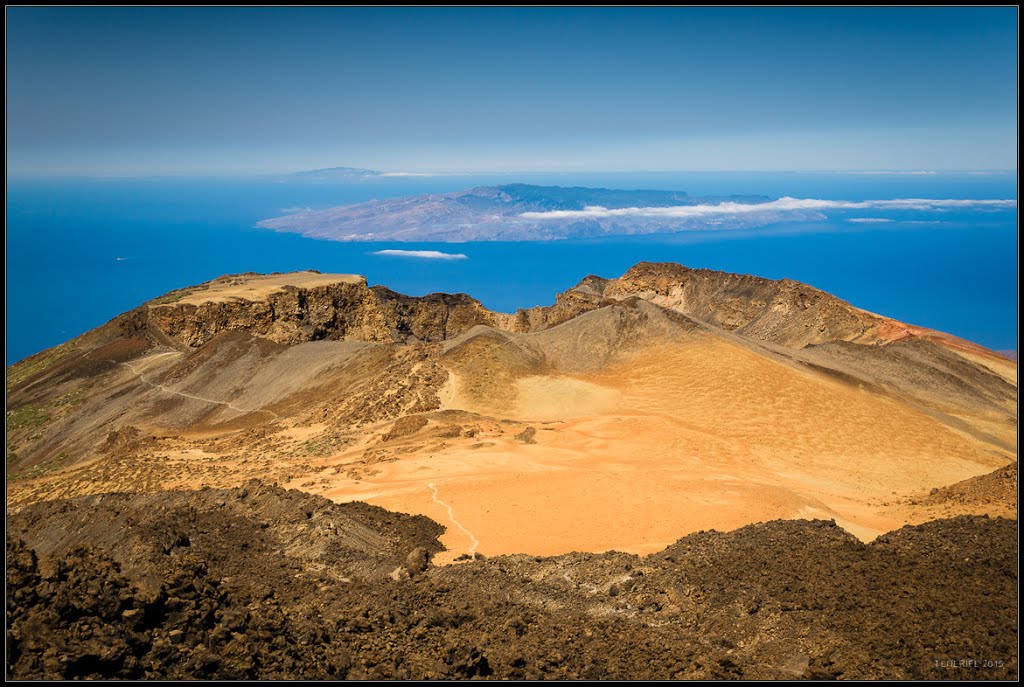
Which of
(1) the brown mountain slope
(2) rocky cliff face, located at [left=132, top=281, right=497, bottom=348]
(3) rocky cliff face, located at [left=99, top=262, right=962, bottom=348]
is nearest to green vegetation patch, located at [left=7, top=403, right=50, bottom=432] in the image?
(1) the brown mountain slope

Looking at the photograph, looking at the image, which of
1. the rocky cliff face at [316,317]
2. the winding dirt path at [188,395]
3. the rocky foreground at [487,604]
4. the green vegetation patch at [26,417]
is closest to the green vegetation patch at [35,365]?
the rocky cliff face at [316,317]

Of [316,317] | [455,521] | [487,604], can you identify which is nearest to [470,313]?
[316,317]

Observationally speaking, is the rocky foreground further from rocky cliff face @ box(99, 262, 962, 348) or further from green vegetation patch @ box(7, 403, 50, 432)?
rocky cliff face @ box(99, 262, 962, 348)

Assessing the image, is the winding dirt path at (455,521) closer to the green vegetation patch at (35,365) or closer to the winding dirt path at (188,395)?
the winding dirt path at (188,395)

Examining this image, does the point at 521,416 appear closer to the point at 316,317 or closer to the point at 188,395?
the point at 188,395

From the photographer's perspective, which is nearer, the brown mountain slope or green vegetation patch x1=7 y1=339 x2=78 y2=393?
the brown mountain slope

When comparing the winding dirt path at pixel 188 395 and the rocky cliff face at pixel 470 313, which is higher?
the rocky cliff face at pixel 470 313
